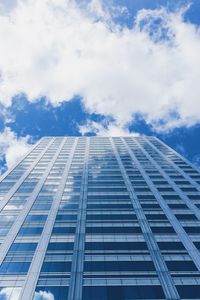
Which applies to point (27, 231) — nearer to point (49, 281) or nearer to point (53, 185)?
point (49, 281)

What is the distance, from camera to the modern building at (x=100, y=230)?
110 feet

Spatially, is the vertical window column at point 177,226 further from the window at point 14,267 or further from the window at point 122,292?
the window at point 14,267

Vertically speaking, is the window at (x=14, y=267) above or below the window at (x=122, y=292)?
above

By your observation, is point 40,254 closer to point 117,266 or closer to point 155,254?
point 117,266

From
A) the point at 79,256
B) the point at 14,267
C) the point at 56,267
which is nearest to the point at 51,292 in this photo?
the point at 56,267

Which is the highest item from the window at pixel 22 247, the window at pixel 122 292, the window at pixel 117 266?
the window at pixel 22 247

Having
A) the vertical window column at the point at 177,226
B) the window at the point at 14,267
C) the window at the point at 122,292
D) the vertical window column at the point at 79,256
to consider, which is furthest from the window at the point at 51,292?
the vertical window column at the point at 177,226

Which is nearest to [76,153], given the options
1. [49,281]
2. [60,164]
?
[60,164]

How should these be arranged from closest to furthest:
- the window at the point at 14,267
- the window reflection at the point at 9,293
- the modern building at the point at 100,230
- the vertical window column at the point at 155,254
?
the window reflection at the point at 9,293
the vertical window column at the point at 155,254
the modern building at the point at 100,230
the window at the point at 14,267

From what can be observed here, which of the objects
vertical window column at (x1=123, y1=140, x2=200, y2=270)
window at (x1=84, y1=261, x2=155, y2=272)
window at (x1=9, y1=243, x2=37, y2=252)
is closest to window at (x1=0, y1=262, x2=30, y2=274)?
window at (x1=9, y1=243, x2=37, y2=252)

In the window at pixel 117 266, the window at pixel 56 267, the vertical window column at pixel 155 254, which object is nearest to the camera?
the vertical window column at pixel 155 254

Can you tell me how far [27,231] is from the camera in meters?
45.1

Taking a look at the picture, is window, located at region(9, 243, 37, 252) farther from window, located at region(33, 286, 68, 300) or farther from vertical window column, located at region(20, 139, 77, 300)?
window, located at region(33, 286, 68, 300)

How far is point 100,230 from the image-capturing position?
45344 millimetres
